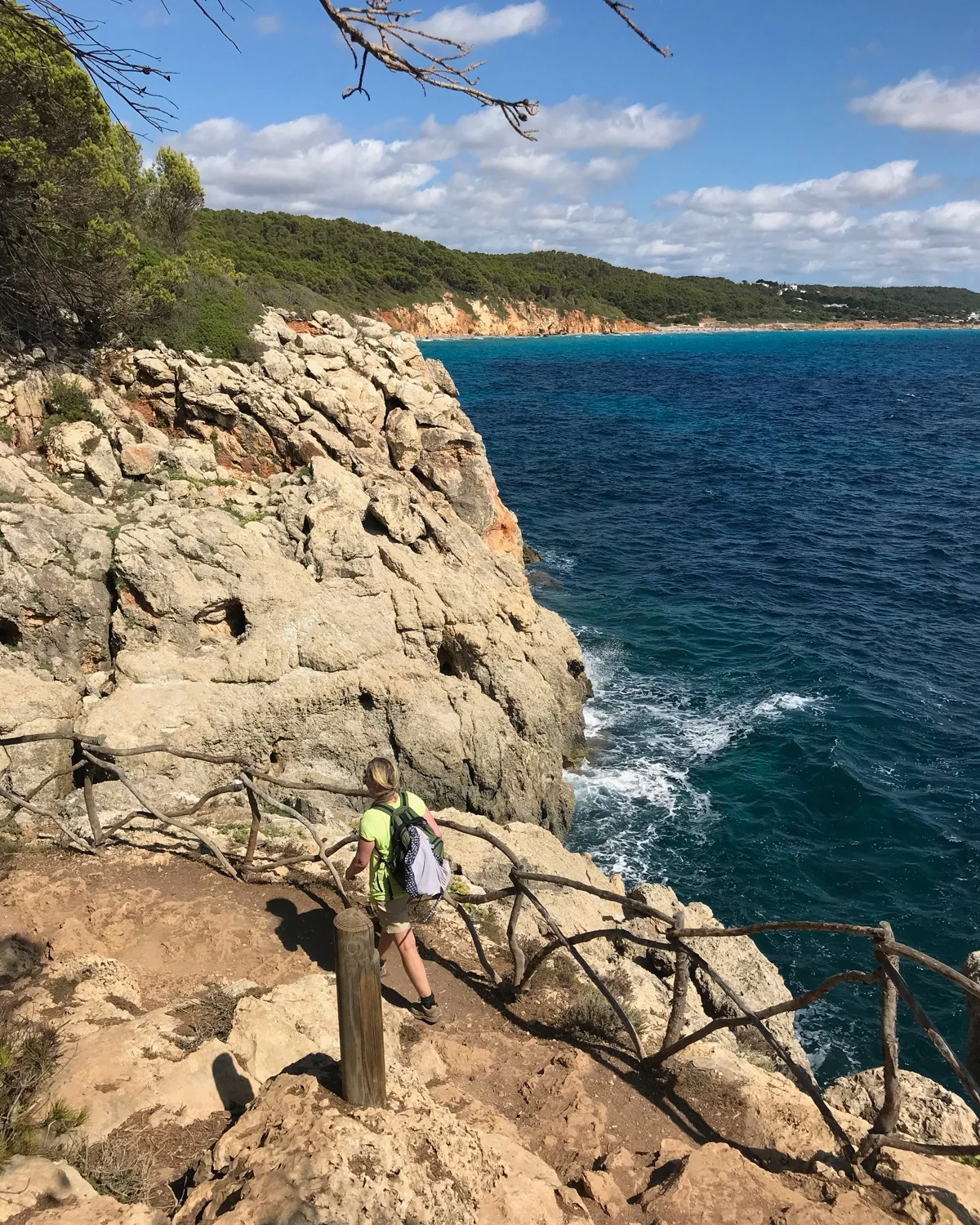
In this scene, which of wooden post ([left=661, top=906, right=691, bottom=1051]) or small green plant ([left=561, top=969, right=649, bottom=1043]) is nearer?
wooden post ([left=661, top=906, right=691, bottom=1051])

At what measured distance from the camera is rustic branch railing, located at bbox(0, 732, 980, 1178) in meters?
4.33

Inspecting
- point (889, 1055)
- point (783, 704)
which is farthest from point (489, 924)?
point (783, 704)

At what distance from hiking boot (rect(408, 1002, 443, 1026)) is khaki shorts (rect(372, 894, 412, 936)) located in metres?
0.59

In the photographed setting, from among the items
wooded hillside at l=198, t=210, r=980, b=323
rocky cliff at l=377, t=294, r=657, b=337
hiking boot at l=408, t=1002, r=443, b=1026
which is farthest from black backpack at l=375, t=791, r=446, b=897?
rocky cliff at l=377, t=294, r=657, b=337

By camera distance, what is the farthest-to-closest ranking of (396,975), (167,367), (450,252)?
(450,252) → (167,367) → (396,975)

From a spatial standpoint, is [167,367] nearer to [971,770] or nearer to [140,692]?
[140,692]

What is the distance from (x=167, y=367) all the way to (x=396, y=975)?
1353 cm

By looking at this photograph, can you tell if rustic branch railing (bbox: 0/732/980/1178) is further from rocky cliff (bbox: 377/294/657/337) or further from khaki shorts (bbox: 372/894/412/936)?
rocky cliff (bbox: 377/294/657/337)

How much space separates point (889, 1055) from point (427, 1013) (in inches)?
125

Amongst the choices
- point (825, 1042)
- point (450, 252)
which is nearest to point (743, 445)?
point (825, 1042)

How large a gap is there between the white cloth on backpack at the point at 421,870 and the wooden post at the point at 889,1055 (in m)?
2.85

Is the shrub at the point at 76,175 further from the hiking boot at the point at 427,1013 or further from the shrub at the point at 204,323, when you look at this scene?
the hiking boot at the point at 427,1013

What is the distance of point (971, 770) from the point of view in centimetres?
1641

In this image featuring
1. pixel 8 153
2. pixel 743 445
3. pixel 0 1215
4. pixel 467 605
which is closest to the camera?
pixel 0 1215
